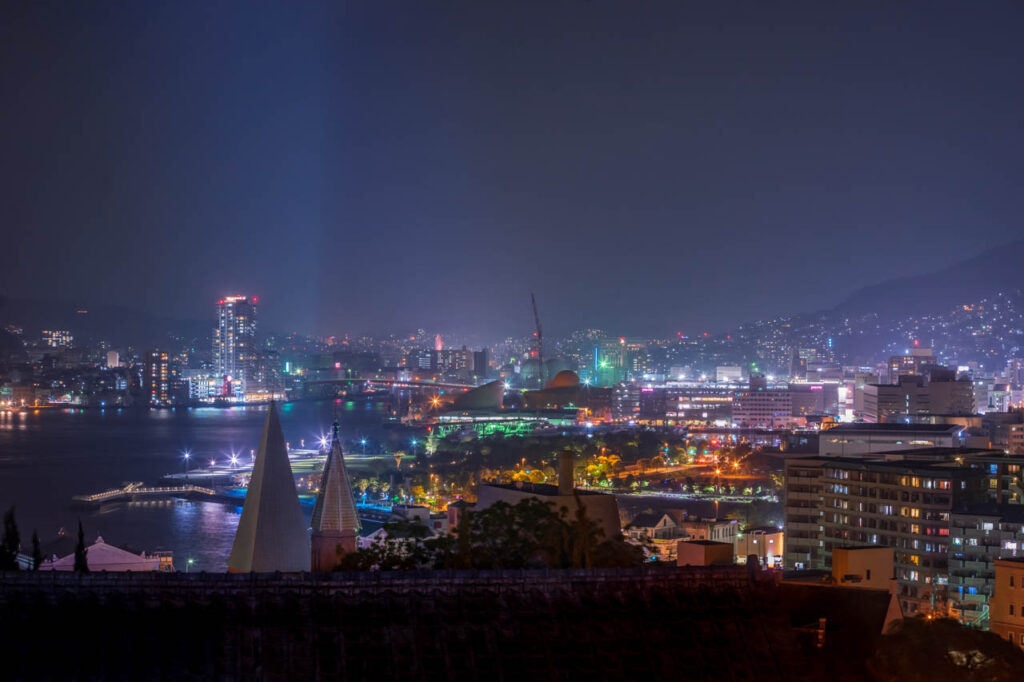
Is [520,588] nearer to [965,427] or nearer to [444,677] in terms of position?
[444,677]

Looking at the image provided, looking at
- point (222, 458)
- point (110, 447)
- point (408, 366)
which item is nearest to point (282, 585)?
point (222, 458)

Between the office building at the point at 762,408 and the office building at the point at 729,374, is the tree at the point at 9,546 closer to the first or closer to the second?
the office building at the point at 762,408

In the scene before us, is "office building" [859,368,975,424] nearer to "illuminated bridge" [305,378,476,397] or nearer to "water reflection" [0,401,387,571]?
"water reflection" [0,401,387,571]

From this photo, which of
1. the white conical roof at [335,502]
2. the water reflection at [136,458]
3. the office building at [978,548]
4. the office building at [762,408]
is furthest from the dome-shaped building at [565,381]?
the white conical roof at [335,502]

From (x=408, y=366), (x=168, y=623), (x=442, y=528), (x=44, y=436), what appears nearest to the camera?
(x=168, y=623)

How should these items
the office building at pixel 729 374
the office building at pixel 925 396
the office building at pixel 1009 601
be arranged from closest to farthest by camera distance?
the office building at pixel 1009 601
the office building at pixel 925 396
the office building at pixel 729 374

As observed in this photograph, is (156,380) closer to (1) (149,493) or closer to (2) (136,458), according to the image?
(2) (136,458)
